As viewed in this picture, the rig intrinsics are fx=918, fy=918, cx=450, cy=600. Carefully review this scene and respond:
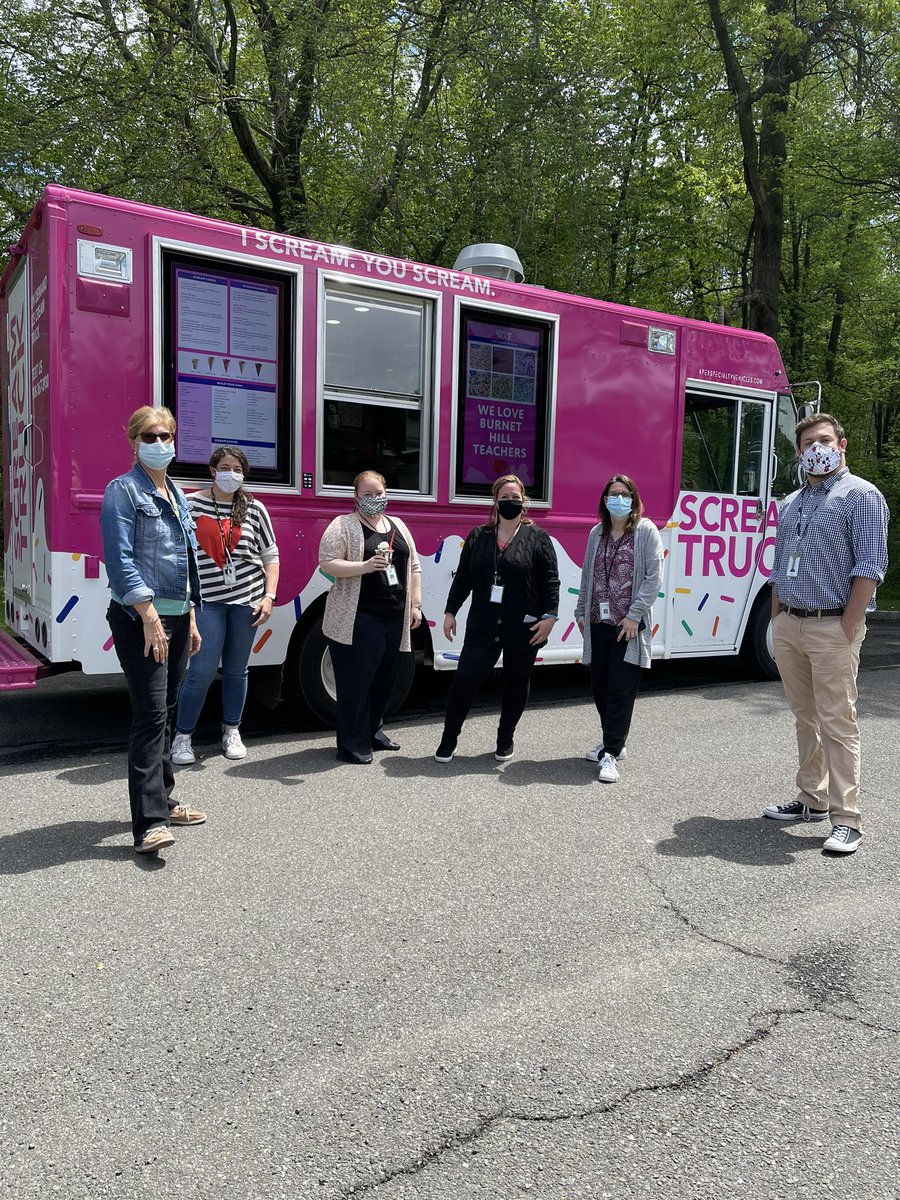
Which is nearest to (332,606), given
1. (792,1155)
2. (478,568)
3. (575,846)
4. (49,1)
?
(478,568)

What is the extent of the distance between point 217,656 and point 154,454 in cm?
172

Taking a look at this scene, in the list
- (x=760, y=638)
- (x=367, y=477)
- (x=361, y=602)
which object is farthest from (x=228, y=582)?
(x=760, y=638)

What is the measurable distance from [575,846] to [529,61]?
11.5m

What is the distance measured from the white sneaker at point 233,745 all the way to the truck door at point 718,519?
3.90m

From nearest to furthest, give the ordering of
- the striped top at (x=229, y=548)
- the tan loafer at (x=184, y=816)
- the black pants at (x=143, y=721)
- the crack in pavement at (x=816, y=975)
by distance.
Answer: the crack in pavement at (x=816, y=975) → the black pants at (x=143, y=721) → the tan loafer at (x=184, y=816) → the striped top at (x=229, y=548)

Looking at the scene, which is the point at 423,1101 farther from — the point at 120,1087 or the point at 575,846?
the point at 575,846

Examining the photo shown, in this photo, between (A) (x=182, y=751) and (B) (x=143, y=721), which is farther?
(A) (x=182, y=751)

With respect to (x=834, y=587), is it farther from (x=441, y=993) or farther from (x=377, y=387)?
(x=377, y=387)

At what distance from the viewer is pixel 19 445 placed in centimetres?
599

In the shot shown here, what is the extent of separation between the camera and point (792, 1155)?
87.5 inches

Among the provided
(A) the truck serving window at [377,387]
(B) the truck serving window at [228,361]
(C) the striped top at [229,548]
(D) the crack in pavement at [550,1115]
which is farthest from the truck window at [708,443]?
(D) the crack in pavement at [550,1115]

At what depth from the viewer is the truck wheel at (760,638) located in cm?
843

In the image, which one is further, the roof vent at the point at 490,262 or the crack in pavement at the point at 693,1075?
the roof vent at the point at 490,262

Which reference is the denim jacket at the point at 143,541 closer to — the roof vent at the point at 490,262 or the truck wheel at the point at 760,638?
the roof vent at the point at 490,262
